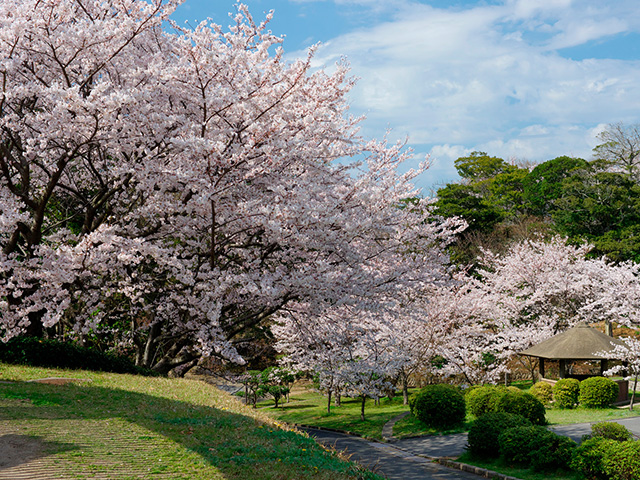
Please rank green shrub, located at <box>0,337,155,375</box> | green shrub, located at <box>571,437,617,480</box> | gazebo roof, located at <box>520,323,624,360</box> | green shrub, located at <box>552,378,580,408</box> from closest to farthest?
green shrub, located at <box>571,437,617,480</box>, green shrub, located at <box>0,337,155,375</box>, green shrub, located at <box>552,378,580,408</box>, gazebo roof, located at <box>520,323,624,360</box>

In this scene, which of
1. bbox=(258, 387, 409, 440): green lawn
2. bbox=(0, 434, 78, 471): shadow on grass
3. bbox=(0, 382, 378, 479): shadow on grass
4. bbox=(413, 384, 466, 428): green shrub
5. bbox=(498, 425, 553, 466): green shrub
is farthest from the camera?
bbox=(258, 387, 409, 440): green lawn

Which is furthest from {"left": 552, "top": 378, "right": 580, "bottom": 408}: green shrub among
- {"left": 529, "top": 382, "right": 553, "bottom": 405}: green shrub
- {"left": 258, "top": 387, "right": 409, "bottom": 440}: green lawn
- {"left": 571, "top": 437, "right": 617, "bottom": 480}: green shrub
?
{"left": 571, "top": 437, "right": 617, "bottom": 480}: green shrub

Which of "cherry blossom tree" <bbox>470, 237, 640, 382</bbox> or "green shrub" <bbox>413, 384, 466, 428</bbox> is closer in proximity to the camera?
"green shrub" <bbox>413, 384, 466, 428</bbox>

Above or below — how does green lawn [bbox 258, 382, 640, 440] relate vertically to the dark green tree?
below

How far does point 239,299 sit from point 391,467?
5.73 m

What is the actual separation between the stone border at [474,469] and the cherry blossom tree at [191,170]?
4414 millimetres

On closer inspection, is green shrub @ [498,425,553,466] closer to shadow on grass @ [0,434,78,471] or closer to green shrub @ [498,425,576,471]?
green shrub @ [498,425,576,471]

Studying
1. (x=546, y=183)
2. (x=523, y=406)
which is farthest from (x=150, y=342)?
(x=546, y=183)

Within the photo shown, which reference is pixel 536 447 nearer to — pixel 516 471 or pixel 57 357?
pixel 516 471

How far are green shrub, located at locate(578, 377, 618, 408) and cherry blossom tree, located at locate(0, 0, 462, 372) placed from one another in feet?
34.7

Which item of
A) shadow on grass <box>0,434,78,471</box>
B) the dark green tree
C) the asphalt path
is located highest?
the dark green tree

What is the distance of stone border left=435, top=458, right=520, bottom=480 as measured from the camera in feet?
36.5

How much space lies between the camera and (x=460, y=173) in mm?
59062

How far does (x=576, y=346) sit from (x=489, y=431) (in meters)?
9.78
